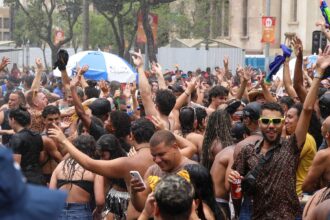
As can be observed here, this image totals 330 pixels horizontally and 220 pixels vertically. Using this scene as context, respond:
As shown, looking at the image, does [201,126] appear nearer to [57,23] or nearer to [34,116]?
[34,116]

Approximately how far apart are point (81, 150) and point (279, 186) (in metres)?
2.37

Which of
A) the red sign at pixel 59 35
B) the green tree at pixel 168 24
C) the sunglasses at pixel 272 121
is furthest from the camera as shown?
the green tree at pixel 168 24

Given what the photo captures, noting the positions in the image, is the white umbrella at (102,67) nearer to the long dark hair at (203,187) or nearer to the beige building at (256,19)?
the long dark hair at (203,187)

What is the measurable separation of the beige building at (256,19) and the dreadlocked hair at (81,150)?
48.3 metres

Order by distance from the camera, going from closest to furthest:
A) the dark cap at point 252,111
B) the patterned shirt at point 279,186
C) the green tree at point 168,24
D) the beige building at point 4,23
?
1. the patterned shirt at point 279,186
2. the dark cap at point 252,111
3. the green tree at point 168,24
4. the beige building at point 4,23

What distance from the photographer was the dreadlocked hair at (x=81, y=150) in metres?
8.46

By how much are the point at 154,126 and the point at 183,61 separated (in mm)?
37857

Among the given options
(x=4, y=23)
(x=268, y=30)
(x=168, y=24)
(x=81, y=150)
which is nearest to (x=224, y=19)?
(x=168, y=24)

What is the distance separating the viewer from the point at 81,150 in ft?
28.4

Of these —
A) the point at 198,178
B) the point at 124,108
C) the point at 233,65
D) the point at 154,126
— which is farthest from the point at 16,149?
the point at 233,65

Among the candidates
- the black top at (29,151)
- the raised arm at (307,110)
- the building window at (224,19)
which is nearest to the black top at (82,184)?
the black top at (29,151)

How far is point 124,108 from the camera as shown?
43.5 feet

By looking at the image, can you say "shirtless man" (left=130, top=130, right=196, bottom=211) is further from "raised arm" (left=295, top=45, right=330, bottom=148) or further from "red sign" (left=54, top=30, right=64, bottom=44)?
"red sign" (left=54, top=30, right=64, bottom=44)

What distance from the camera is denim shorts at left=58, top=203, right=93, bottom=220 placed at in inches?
331
